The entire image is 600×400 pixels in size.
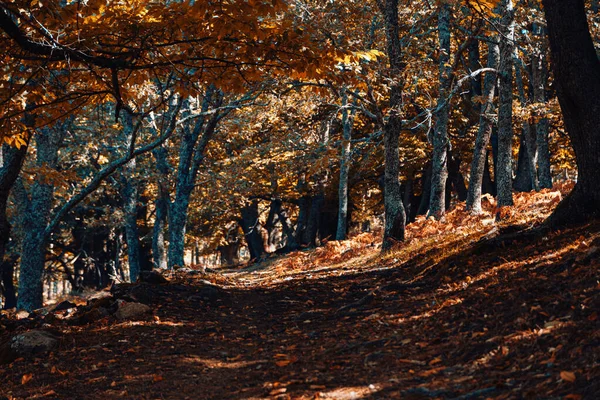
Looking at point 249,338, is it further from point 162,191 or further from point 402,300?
point 162,191

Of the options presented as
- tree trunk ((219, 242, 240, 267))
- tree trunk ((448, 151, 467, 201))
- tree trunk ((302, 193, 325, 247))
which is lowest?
tree trunk ((219, 242, 240, 267))

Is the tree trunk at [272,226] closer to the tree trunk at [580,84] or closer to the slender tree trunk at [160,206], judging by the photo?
the slender tree trunk at [160,206]

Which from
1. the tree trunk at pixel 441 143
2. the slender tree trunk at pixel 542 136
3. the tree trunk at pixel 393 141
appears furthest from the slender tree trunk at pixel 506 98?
the slender tree trunk at pixel 542 136

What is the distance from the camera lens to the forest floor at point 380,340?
4.20 m

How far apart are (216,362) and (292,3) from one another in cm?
1224

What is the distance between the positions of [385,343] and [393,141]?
8318mm

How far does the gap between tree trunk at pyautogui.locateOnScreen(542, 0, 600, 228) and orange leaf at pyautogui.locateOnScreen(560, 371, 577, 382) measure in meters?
4.47

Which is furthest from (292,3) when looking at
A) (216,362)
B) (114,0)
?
(216,362)

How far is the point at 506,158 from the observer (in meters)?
13.5

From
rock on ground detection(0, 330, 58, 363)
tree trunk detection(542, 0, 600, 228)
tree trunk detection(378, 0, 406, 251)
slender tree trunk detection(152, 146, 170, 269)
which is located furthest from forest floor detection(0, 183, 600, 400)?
slender tree trunk detection(152, 146, 170, 269)

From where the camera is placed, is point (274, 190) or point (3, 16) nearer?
point (3, 16)

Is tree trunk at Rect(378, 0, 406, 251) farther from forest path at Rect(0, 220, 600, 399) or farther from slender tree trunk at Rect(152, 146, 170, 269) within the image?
slender tree trunk at Rect(152, 146, 170, 269)

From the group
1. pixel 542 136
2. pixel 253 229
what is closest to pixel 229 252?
pixel 253 229

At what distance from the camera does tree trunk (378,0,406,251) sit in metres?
13.2
